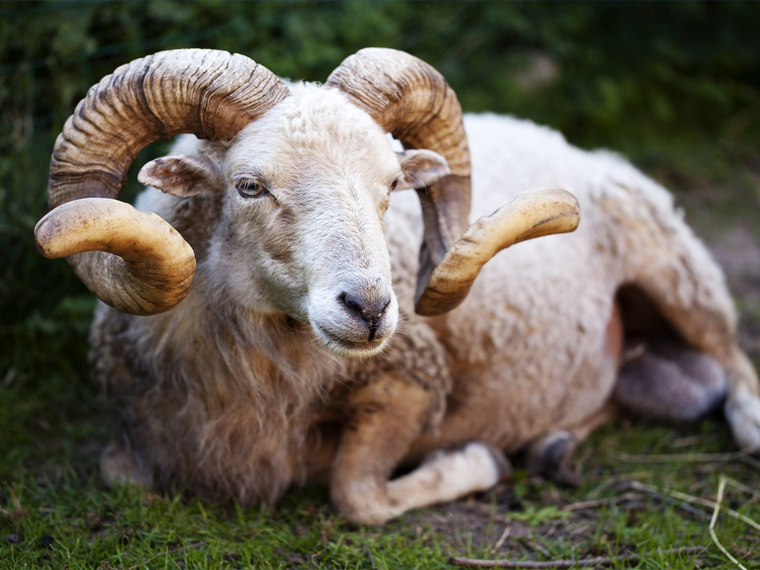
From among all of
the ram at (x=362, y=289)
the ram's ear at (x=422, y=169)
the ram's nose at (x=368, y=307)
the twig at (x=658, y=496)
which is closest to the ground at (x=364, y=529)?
the twig at (x=658, y=496)

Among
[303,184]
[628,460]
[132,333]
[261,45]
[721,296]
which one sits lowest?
[628,460]

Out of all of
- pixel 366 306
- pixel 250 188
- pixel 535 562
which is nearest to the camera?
pixel 366 306

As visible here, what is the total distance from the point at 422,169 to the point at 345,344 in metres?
1.03

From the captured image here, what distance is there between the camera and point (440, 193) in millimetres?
3461

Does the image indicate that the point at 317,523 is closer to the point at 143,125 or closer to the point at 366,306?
the point at 366,306

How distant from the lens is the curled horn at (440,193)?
9.62 feet

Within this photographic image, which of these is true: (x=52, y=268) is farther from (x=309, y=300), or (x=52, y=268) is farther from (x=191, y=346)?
(x=309, y=300)

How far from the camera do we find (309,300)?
2.73 m

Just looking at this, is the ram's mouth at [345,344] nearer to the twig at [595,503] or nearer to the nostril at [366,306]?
the nostril at [366,306]

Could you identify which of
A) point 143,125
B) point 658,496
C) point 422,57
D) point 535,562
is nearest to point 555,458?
point 658,496

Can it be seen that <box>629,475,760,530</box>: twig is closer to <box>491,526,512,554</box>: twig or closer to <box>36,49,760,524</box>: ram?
<box>36,49,760,524</box>: ram

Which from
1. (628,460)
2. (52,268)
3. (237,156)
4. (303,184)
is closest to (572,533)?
(628,460)

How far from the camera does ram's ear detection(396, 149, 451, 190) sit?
10.7 feet

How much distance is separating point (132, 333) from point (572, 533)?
226 cm
